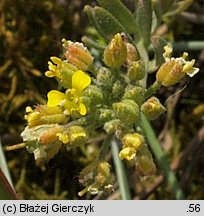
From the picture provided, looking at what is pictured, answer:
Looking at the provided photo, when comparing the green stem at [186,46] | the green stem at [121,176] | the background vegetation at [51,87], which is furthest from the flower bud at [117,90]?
the background vegetation at [51,87]

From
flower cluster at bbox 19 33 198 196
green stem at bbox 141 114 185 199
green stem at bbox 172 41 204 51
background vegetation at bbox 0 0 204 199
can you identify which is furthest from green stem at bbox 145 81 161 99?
background vegetation at bbox 0 0 204 199

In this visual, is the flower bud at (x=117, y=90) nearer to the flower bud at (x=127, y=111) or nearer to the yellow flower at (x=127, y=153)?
the flower bud at (x=127, y=111)

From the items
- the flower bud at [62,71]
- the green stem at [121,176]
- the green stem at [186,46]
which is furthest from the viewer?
the green stem at [186,46]

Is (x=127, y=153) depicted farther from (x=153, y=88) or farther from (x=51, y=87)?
(x=51, y=87)

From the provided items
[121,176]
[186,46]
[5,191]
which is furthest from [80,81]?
[186,46]
